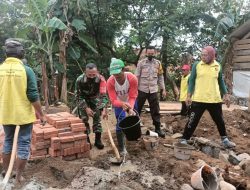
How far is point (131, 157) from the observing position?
562 cm

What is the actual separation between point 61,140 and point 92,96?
3.80ft

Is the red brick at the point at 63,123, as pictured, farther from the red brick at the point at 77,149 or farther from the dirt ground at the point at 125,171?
the dirt ground at the point at 125,171

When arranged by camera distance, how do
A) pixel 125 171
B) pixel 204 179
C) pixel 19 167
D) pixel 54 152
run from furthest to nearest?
pixel 54 152, pixel 125 171, pixel 204 179, pixel 19 167

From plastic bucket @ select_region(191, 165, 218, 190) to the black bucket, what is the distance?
3.48ft

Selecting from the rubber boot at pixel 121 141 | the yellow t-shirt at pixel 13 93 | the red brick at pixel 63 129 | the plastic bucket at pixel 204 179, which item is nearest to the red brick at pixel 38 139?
the red brick at pixel 63 129

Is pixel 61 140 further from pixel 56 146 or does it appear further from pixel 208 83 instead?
pixel 208 83

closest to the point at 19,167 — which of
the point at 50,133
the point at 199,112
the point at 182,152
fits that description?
the point at 50,133

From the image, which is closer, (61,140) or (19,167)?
(19,167)

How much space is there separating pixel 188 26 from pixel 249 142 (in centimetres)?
673

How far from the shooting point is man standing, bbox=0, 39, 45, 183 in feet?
Answer: 13.7

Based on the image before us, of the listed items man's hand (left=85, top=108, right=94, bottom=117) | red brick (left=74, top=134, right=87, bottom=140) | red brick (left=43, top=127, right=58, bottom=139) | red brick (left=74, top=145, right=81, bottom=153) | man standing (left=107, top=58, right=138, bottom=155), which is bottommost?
red brick (left=74, top=145, right=81, bottom=153)

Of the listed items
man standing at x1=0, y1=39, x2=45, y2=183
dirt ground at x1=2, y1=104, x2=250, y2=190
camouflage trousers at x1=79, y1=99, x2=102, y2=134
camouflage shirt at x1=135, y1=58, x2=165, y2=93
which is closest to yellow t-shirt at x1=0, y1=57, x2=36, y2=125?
man standing at x1=0, y1=39, x2=45, y2=183

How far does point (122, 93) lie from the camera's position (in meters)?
5.61

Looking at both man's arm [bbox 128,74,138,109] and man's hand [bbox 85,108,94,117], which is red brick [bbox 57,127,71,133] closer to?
man's hand [bbox 85,108,94,117]
